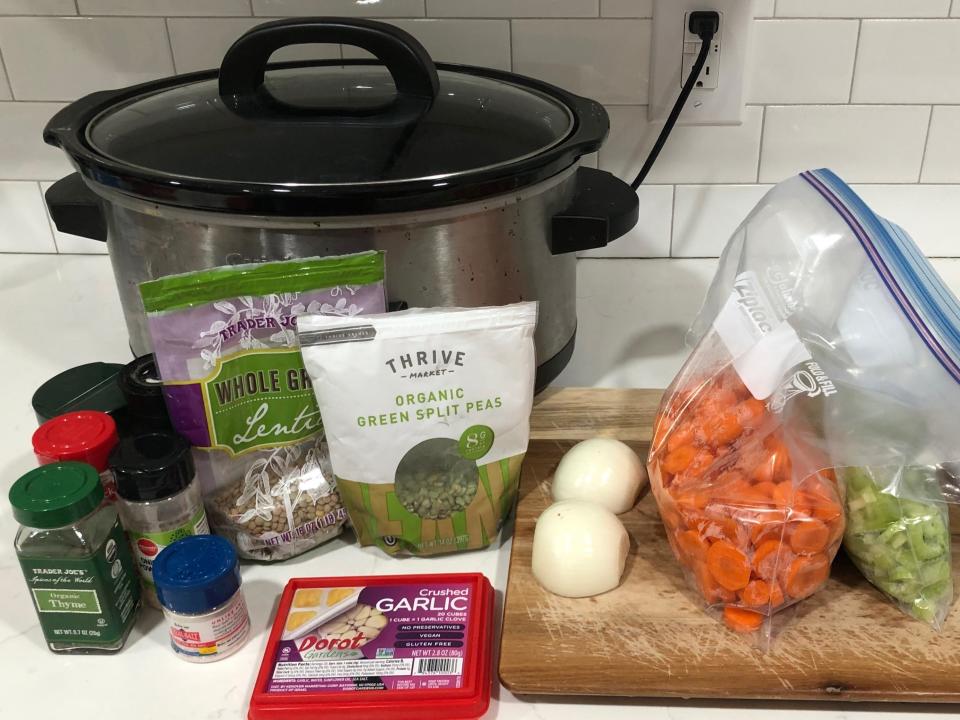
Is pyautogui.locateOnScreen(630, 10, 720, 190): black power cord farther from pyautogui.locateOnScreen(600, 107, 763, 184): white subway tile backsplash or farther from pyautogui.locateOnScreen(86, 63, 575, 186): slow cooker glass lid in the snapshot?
pyautogui.locateOnScreen(86, 63, 575, 186): slow cooker glass lid

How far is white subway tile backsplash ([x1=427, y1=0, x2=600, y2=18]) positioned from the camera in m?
1.04

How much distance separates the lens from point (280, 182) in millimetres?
667

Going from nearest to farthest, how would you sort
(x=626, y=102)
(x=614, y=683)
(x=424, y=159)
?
1. (x=614, y=683)
2. (x=424, y=159)
3. (x=626, y=102)

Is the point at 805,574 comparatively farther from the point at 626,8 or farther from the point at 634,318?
the point at 626,8

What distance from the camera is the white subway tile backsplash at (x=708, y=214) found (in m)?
1.15

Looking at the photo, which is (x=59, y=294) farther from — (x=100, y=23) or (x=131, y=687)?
(x=131, y=687)

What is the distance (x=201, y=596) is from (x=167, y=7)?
75 cm

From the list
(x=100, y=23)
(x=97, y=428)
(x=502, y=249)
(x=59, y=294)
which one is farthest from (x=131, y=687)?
(x=100, y=23)

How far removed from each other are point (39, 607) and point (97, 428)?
0.43 feet

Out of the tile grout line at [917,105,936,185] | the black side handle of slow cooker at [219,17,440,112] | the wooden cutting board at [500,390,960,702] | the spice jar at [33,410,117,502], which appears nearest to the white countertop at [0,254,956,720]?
the wooden cutting board at [500,390,960,702]

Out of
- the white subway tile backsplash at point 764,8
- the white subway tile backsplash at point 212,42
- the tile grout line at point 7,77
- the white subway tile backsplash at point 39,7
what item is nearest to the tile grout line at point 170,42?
the white subway tile backsplash at point 212,42

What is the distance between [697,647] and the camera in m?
0.63

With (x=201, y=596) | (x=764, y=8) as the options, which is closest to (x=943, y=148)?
(x=764, y=8)

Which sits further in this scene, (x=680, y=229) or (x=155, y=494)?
(x=680, y=229)
